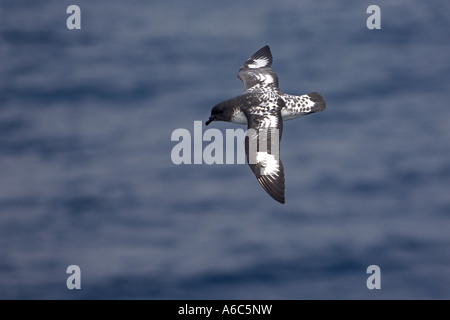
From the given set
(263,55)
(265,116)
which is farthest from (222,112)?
(263,55)

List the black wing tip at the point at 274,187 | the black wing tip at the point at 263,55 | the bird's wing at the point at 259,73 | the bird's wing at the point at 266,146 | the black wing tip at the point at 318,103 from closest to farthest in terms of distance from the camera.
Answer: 1. the black wing tip at the point at 274,187
2. the bird's wing at the point at 266,146
3. the black wing tip at the point at 318,103
4. the bird's wing at the point at 259,73
5. the black wing tip at the point at 263,55

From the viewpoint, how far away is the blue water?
23844 mm

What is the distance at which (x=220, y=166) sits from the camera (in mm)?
25922

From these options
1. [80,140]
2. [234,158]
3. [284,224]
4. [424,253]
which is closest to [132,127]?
[80,140]

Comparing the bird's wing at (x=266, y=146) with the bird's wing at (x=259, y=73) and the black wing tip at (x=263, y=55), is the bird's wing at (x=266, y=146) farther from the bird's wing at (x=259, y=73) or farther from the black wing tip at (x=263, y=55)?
the black wing tip at (x=263, y=55)

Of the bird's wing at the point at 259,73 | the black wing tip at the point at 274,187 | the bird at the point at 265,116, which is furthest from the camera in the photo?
the bird's wing at the point at 259,73

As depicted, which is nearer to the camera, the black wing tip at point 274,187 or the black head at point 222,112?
the black wing tip at point 274,187

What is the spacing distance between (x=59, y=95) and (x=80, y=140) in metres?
2.70

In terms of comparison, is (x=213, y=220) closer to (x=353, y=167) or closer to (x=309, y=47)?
(x=353, y=167)

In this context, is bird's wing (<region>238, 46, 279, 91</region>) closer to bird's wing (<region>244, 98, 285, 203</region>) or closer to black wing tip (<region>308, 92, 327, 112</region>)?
black wing tip (<region>308, 92, 327, 112</region>)

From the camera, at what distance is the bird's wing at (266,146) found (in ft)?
60.4

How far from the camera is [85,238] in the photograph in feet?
82.6

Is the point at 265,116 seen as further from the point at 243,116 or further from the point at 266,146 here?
the point at 266,146

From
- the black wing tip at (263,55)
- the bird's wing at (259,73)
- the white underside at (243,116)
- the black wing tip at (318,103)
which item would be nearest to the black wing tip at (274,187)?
the white underside at (243,116)
